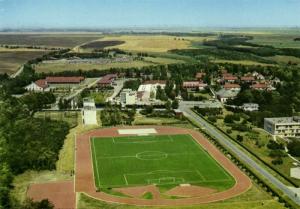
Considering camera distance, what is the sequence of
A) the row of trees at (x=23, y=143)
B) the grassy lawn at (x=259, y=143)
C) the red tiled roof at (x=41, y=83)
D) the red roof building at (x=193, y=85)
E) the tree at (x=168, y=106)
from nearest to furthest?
1. the row of trees at (x=23, y=143)
2. the grassy lawn at (x=259, y=143)
3. the tree at (x=168, y=106)
4. the red tiled roof at (x=41, y=83)
5. the red roof building at (x=193, y=85)

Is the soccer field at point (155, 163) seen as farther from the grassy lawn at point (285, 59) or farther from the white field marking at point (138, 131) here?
the grassy lawn at point (285, 59)

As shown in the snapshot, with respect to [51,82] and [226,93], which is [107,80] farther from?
[226,93]

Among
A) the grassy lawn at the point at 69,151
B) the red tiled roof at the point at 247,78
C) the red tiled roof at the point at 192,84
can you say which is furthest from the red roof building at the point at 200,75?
the grassy lawn at the point at 69,151

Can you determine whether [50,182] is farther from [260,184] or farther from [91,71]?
[91,71]

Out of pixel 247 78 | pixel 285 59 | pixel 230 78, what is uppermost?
pixel 285 59

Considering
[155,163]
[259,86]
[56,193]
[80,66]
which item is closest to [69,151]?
[155,163]

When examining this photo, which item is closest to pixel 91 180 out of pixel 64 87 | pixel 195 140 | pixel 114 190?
pixel 114 190

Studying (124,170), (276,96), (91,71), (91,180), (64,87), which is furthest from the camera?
(91,71)
